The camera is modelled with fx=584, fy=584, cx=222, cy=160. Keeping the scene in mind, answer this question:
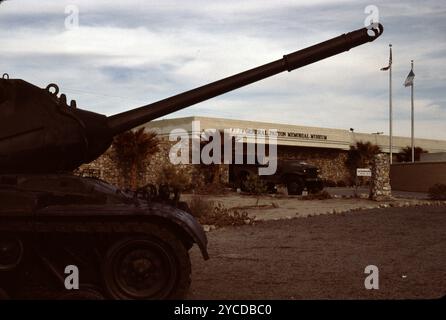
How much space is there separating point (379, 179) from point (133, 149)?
11.0 m

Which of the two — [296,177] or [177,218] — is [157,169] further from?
[177,218]

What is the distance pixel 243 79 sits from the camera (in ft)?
23.9

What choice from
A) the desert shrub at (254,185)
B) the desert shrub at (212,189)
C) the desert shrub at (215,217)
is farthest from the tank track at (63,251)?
the desert shrub at (212,189)

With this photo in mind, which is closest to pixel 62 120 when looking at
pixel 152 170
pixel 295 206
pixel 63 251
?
pixel 63 251

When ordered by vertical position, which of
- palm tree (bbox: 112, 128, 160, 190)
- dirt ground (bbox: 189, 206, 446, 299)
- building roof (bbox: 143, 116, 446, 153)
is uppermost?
building roof (bbox: 143, 116, 446, 153)

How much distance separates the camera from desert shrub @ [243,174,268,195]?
A: 2338 cm

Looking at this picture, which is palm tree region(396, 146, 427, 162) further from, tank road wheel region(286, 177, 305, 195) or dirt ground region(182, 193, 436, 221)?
dirt ground region(182, 193, 436, 221)

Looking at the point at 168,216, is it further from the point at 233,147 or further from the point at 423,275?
the point at 233,147

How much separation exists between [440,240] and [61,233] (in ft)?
28.5

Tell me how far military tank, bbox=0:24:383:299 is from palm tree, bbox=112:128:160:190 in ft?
65.5

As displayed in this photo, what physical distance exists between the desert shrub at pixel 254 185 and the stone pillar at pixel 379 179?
176 inches

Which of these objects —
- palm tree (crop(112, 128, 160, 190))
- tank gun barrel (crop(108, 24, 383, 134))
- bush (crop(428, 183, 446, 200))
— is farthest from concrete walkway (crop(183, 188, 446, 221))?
tank gun barrel (crop(108, 24, 383, 134))

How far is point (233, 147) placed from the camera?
31531mm

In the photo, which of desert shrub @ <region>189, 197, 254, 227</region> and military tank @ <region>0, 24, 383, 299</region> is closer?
military tank @ <region>0, 24, 383, 299</region>
